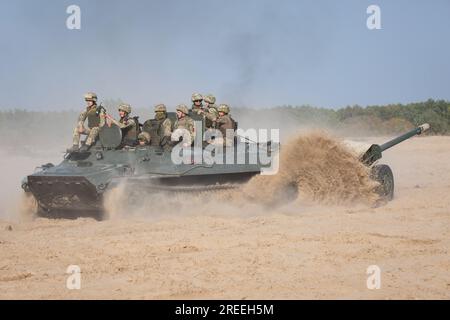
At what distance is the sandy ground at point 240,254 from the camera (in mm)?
6930

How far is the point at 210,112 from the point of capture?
45.8 feet

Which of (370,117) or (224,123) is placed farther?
(370,117)

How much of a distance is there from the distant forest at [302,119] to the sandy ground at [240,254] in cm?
1978

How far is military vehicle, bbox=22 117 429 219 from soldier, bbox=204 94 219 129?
0.58 meters

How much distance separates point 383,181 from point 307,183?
144 centimetres

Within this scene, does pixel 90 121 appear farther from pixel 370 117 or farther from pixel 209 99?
pixel 370 117

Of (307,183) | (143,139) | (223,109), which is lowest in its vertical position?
(307,183)

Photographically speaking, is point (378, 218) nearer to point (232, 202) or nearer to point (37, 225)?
point (232, 202)

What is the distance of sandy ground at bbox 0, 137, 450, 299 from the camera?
273 inches

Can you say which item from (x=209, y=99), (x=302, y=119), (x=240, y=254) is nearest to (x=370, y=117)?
(x=302, y=119)

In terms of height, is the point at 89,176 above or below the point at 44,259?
above

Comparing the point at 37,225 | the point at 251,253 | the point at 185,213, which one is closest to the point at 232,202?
the point at 185,213
